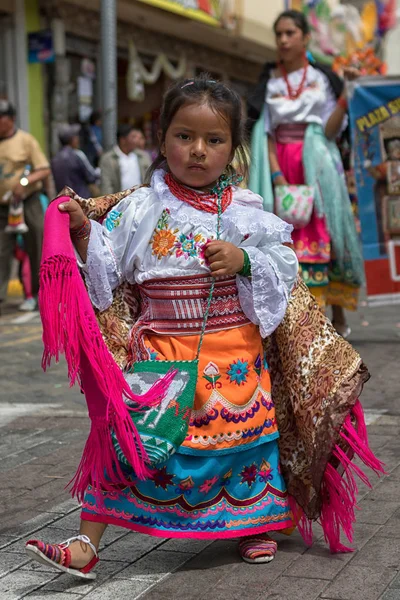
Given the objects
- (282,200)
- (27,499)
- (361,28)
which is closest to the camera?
(27,499)

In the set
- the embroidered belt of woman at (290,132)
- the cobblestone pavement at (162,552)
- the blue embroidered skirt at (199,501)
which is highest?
the embroidered belt of woman at (290,132)

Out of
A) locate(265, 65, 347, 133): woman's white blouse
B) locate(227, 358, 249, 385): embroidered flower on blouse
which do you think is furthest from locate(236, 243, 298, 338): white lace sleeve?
locate(265, 65, 347, 133): woman's white blouse

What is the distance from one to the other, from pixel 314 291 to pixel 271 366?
3383 mm

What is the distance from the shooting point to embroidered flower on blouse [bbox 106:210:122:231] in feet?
10.5

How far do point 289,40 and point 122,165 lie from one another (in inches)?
185

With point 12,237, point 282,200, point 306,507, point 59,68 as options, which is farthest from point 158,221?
point 59,68

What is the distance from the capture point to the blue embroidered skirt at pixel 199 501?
3051 mm

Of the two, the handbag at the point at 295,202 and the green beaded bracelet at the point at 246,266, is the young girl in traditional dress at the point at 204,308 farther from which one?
the handbag at the point at 295,202

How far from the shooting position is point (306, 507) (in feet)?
10.6

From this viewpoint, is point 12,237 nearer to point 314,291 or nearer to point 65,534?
point 314,291

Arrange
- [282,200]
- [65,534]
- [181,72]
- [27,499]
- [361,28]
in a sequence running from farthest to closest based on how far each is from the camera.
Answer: [361,28]
[181,72]
[282,200]
[27,499]
[65,534]

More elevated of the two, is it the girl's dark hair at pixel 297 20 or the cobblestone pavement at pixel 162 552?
the girl's dark hair at pixel 297 20

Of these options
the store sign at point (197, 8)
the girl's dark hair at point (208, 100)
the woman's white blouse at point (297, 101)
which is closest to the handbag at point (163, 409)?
the girl's dark hair at point (208, 100)

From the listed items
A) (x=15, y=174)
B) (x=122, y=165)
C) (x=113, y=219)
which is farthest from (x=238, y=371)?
(x=122, y=165)
